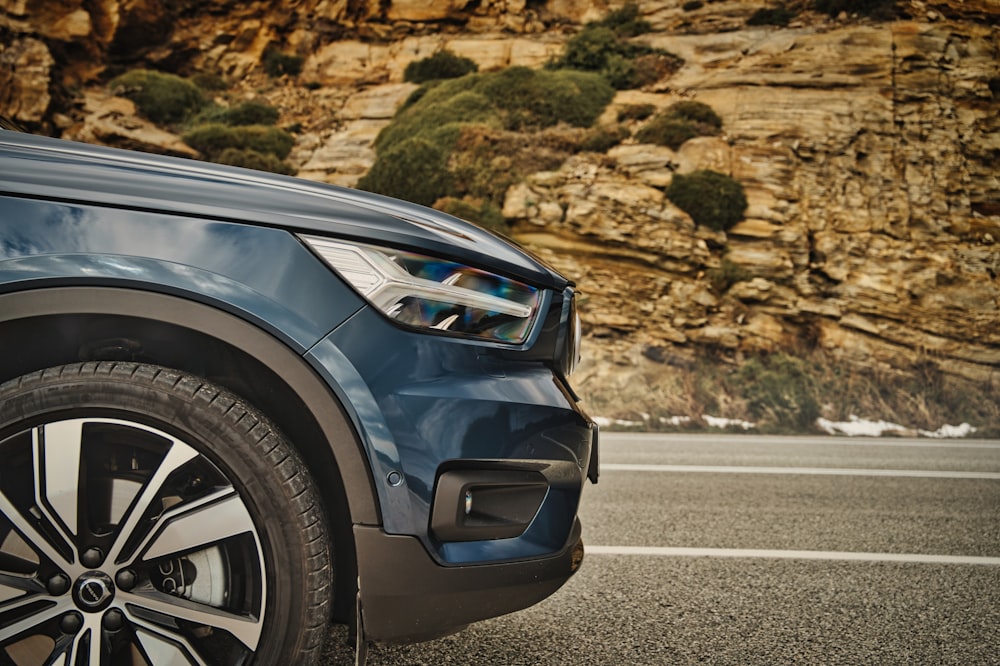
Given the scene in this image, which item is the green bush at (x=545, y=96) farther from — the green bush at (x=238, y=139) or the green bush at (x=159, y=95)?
the green bush at (x=159, y=95)

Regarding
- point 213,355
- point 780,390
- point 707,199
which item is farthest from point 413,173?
point 213,355

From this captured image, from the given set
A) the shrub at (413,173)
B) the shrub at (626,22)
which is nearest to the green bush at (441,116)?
the shrub at (413,173)

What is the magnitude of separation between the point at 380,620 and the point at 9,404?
0.84 m

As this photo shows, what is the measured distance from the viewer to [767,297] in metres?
Result: 17.0

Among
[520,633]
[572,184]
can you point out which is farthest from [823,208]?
[520,633]

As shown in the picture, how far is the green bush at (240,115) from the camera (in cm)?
2330

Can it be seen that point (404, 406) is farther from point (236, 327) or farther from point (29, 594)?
point (29, 594)

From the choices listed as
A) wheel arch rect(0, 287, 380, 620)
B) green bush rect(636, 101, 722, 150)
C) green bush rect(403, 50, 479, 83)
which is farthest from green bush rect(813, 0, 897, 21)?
wheel arch rect(0, 287, 380, 620)

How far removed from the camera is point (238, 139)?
21.7 metres

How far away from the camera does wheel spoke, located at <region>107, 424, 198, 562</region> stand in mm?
1585

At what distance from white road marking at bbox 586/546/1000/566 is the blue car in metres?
1.98

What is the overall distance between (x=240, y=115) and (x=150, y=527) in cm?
2398

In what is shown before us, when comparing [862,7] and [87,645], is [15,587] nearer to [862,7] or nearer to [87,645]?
[87,645]

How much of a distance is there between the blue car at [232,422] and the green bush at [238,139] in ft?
68.2
